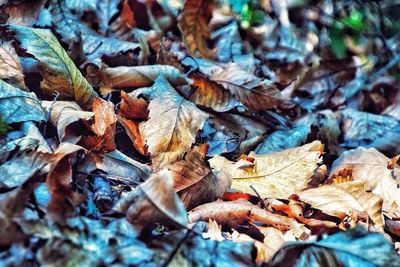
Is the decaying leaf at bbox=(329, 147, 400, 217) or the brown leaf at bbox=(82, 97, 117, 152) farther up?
the brown leaf at bbox=(82, 97, 117, 152)

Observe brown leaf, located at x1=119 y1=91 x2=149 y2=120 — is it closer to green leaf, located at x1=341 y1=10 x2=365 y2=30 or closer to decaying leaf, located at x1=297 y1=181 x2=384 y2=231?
decaying leaf, located at x1=297 y1=181 x2=384 y2=231

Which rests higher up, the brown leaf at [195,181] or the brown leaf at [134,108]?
the brown leaf at [134,108]

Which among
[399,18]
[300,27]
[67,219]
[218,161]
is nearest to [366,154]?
[218,161]

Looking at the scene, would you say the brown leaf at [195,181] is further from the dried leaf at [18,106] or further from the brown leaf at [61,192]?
the dried leaf at [18,106]

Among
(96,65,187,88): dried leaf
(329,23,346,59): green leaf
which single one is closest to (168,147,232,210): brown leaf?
(96,65,187,88): dried leaf

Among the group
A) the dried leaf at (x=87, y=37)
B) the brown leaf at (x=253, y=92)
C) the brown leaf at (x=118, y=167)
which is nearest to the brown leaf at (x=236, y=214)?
the brown leaf at (x=118, y=167)

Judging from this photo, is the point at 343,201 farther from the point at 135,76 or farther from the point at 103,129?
the point at 135,76
